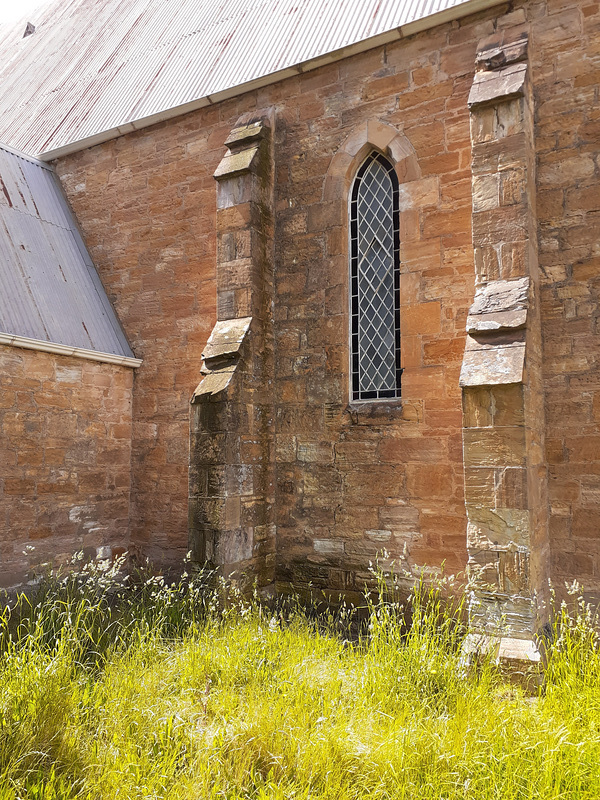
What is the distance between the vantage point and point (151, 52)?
10.6 meters

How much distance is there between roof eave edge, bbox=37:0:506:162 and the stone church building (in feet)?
0.10

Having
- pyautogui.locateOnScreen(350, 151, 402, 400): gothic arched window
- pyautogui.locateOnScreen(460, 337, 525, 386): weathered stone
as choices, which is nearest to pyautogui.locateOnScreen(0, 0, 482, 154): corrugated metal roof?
pyautogui.locateOnScreen(350, 151, 402, 400): gothic arched window

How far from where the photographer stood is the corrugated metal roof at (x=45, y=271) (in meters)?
8.27

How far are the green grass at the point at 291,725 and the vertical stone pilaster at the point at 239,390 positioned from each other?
1.89 meters

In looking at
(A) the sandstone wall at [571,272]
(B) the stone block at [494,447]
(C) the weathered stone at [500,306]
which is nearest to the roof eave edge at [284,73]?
(A) the sandstone wall at [571,272]

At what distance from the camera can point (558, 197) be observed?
249 inches

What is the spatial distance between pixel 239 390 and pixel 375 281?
6.92 feet

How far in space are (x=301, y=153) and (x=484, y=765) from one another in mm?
6961

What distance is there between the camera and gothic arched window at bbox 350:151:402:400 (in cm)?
731

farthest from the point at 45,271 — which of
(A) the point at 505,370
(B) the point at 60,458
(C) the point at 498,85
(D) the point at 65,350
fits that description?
(A) the point at 505,370

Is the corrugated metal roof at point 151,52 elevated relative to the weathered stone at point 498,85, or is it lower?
elevated

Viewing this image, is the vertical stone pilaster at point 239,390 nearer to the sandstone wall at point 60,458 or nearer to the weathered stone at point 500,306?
the sandstone wall at point 60,458

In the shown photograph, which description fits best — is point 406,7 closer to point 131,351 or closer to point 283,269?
point 283,269

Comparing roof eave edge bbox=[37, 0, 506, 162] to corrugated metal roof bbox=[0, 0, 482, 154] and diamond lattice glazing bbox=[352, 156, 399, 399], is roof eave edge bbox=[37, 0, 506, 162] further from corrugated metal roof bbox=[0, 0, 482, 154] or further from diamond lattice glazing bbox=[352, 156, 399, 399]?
diamond lattice glazing bbox=[352, 156, 399, 399]
